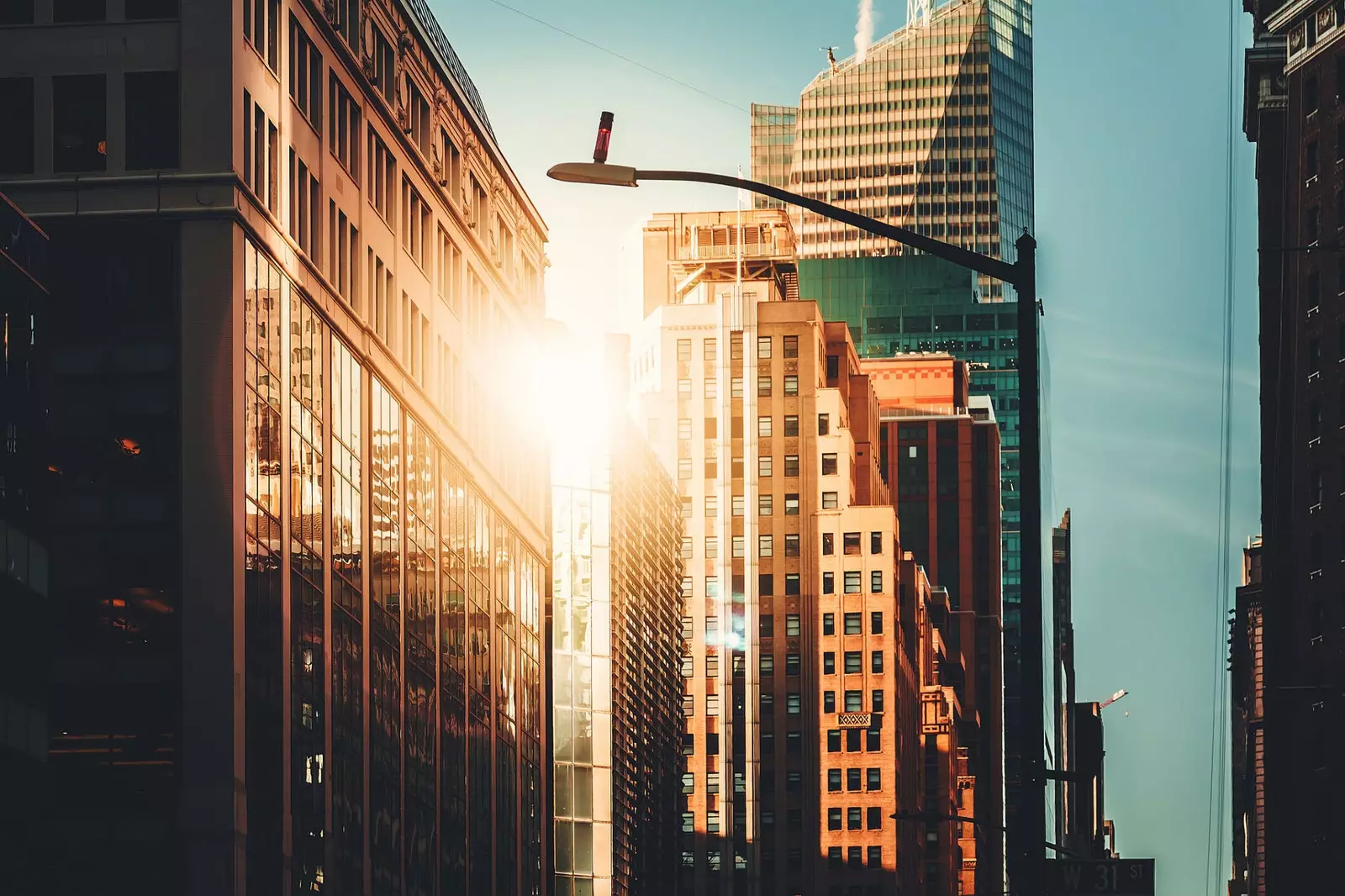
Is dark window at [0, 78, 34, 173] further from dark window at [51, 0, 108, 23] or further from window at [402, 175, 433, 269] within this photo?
window at [402, 175, 433, 269]

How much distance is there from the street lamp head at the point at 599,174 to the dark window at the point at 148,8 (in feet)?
158

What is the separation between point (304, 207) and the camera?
77.0 metres

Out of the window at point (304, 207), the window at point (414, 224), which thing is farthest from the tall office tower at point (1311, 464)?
the window at point (304, 207)

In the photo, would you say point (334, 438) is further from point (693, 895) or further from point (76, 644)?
point (693, 895)

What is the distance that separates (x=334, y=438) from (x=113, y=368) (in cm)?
1248

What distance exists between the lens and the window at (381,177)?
8702 centimetres

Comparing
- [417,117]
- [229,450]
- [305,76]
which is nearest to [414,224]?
[417,117]

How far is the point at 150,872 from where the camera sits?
63188 millimetres

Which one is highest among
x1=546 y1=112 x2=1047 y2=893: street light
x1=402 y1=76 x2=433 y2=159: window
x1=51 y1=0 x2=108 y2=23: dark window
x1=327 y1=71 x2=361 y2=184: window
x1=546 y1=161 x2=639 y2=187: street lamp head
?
x1=402 y1=76 x2=433 y2=159: window

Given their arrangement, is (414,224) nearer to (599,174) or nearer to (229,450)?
(229,450)

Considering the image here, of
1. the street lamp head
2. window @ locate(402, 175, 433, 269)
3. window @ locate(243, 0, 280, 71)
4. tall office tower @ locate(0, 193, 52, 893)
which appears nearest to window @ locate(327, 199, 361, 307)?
window @ locate(243, 0, 280, 71)

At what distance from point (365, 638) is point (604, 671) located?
50.0m

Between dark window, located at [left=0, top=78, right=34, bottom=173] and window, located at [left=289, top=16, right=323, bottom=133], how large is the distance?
31.7ft

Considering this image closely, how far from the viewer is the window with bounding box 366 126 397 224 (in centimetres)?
8702
